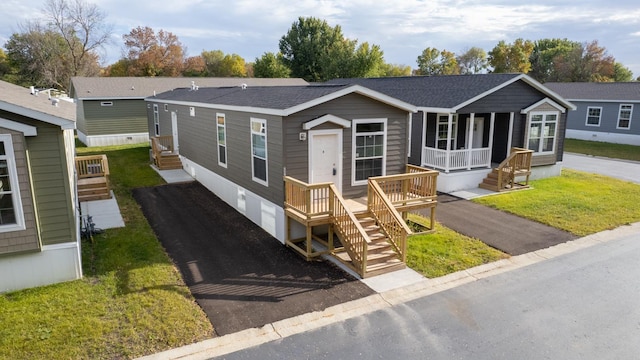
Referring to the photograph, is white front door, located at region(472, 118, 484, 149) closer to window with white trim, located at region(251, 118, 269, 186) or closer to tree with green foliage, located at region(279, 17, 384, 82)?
window with white trim, located at region(251, 118, 269, 186)

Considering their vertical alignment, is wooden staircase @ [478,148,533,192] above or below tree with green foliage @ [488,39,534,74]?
below

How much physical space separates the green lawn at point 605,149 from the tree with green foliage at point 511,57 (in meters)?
30.1

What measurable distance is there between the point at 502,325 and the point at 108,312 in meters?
6.54

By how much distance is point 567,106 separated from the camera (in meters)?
18.0

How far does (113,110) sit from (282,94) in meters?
19.6

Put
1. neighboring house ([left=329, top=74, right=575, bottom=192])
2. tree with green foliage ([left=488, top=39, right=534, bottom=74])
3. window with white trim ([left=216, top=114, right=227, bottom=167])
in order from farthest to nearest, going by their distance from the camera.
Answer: tree with green foliage ([left=488, top=39, right=534, bottom=74]), neighboring house ([left=329, top=74, right=575, bottom=192]), window with white trim ([left=216, top=114, right=227, bottom=167])

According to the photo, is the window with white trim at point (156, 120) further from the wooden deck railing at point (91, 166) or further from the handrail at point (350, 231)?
the handrail at point (350, 231)

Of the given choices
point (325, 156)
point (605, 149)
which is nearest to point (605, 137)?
point (605, 149)

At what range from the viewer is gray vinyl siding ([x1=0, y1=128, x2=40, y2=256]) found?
288 inches

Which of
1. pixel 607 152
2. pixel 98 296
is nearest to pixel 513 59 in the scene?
pixel 607 152

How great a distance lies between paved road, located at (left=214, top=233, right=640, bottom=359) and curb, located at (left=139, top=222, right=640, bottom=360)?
16cm

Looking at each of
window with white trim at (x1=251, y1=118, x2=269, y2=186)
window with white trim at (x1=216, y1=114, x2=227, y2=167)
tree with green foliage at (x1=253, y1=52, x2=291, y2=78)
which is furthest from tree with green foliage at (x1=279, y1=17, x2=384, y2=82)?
window with white trim at (x1=251, y1=118, x2=269, y2=186)

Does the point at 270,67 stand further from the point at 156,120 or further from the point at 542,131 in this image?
the point at 542,131

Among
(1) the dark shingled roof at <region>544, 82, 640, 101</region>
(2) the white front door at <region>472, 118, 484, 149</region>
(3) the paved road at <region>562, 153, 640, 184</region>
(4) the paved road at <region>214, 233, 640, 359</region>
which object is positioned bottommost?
(4) the paved road at <region>214, 233, 640, 359</region>
